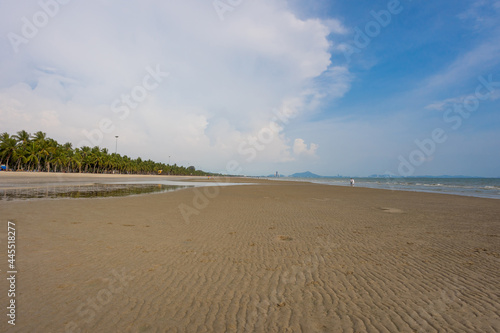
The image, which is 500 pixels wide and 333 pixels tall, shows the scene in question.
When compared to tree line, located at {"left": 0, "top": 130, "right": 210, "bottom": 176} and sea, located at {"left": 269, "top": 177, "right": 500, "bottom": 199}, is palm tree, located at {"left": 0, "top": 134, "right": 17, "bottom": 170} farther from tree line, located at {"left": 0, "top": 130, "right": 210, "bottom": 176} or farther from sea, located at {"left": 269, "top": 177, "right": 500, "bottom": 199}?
sea, located at {"left": 269, "top": 177, "right": 500, "bottom": 199}

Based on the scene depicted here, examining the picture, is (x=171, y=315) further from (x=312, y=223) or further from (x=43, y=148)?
(x=43, y=148)

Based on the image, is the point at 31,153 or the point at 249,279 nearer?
the point at 249,279

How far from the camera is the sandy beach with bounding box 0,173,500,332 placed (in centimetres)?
398

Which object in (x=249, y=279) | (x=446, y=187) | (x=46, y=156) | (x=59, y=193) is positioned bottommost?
(x=249, y=279)

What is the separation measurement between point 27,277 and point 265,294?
527 centimetres

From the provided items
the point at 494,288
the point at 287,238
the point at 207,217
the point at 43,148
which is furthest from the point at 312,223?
the point at 43,148

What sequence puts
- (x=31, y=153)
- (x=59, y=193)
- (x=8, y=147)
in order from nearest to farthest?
(x=59, y=193) < (x=8, y=147) < (x=31, y=153)

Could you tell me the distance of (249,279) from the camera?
5.55 meters

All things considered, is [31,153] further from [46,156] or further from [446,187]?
[446,187]

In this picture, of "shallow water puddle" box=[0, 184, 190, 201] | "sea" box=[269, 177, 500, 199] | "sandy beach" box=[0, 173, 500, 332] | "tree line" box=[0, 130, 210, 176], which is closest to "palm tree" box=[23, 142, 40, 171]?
"tree line" box=[0, 130, 210, 176]

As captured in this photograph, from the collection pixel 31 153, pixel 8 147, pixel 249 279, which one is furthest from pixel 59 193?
pixel 31 153

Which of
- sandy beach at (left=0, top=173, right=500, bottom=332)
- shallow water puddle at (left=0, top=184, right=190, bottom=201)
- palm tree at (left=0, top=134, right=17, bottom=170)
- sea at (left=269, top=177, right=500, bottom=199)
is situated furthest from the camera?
palm tree at (left=0, top=134, right=17, bottom=170)

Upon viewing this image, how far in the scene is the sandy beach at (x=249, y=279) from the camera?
398 cm

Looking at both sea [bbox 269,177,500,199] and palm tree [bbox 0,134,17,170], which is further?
palm tree [bbox 0,134,17,170]
